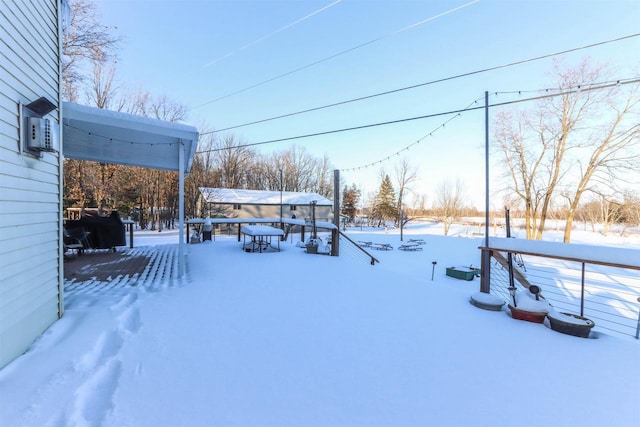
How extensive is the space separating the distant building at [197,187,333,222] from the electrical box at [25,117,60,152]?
15909 millimetres

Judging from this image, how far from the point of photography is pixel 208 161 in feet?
82.2

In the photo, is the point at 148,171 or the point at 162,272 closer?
the point at 162,272

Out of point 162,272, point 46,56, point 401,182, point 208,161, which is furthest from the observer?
point 401,182

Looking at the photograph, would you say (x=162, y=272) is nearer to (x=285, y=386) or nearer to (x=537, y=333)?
(x=285, y=386)

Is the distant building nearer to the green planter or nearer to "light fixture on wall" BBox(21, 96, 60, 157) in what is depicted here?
the green planter

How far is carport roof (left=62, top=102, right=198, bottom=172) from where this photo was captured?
13.1 feet

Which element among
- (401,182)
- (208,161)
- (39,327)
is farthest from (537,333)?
(401,182)

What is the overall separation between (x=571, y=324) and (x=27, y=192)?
5.14 metres

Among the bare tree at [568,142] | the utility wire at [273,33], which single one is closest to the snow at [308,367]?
the utility wire at [273,33]

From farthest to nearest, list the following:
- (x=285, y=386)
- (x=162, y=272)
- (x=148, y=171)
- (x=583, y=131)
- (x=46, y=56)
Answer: (x=148, y=171) < (x=583, y=131) < (x=162, y=272) < (x=46, y=56) < (x=285, y=386)

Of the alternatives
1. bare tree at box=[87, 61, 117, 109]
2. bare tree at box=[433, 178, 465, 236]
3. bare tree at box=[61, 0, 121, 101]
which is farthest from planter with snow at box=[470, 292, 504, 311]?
bare tree at box=[433, 178, 465, 236]

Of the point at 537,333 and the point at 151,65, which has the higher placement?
the point at 151,65

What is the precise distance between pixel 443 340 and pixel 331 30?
28.7ft

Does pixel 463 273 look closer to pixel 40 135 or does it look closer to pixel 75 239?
pixel 40 135
